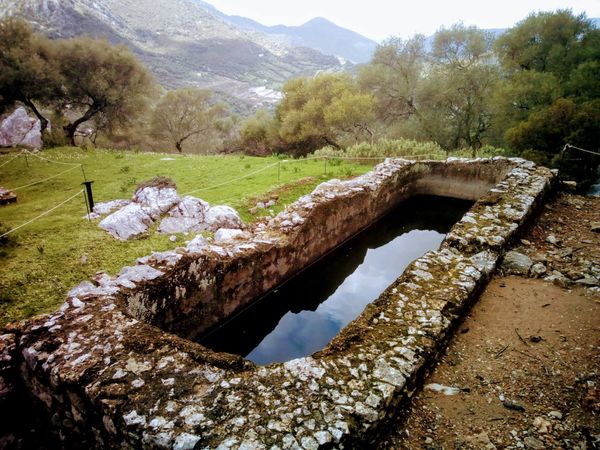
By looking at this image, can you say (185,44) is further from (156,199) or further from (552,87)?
(156,199)

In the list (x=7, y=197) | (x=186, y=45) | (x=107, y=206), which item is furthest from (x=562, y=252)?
(x=186, y=45)

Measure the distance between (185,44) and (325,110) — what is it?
490ft

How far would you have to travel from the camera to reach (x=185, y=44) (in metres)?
142

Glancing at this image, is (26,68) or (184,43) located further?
(184,43)

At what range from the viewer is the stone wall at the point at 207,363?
2.76 meters

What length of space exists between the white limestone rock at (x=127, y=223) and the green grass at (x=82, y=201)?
0.21 meters

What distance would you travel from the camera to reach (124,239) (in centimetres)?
743

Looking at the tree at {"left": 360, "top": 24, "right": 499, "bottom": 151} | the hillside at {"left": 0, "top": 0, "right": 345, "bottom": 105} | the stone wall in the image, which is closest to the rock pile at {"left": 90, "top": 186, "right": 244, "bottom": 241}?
the stone wall

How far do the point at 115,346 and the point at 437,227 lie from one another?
9335 mm

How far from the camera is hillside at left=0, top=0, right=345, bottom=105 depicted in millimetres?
91688

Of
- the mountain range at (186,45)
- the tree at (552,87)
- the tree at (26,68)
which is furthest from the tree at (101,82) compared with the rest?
the mountain range at (186,45)

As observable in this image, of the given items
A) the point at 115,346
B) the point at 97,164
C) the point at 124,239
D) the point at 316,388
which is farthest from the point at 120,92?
the point at 316,388

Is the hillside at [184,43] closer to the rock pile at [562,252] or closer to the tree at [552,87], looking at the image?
the tree at [552,87]

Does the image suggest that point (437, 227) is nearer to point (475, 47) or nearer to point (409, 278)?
point (409, 278)
